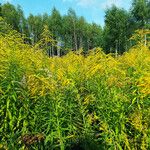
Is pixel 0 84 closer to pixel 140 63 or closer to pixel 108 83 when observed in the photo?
pixel 108 83

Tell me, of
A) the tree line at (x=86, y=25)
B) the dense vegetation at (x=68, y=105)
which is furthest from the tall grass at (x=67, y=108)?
the tree line at (x=86, y=25)

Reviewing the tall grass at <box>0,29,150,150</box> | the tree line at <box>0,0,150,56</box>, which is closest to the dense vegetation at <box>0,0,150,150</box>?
the tall grass at <box>0,29,150,150</box>

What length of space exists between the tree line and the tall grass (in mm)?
51268

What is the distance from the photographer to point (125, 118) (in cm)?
462

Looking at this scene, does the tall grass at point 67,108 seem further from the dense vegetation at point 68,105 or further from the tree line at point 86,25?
the tree line at point 86,25

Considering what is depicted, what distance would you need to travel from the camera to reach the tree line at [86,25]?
60.7 meters

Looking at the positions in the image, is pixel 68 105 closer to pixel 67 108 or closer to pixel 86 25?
pixel 67 108

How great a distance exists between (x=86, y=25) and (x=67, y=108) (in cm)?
8889

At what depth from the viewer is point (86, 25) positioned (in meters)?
92.7

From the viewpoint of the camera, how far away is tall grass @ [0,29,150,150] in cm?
450

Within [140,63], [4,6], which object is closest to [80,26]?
[4,6]

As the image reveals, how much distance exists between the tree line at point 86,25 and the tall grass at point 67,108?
5127cm

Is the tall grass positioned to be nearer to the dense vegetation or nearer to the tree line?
the dense vegetation

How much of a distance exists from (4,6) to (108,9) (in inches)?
1276
